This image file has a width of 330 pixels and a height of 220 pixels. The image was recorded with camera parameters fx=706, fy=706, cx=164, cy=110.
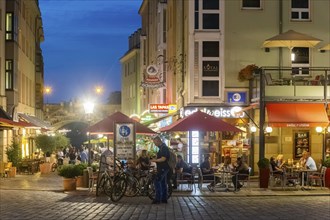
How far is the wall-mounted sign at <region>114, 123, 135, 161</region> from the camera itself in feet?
82.0

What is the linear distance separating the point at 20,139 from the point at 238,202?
1094 inches

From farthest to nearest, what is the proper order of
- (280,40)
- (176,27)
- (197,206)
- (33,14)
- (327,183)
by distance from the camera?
1. (33,14)
2. (176,27)
3. (280,40)
4. (327,183)
5. (197,206)

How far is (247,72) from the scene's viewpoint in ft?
114

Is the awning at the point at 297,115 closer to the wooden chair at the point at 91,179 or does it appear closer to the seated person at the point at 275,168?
the seated person at the point at 275,168

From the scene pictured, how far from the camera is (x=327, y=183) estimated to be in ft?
89.5

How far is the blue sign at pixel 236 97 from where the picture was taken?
35.9m

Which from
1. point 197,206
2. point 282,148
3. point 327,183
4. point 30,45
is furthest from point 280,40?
point 30,45

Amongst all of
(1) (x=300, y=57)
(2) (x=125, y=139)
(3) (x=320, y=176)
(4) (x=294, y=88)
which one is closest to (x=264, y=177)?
(3) (x=320, y=176)

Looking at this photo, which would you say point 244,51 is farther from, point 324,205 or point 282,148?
point 324,205

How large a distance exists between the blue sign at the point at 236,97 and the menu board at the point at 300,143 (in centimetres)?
322

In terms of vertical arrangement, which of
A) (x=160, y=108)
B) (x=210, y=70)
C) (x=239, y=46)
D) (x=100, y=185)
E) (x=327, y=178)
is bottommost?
(x=100, y=185)

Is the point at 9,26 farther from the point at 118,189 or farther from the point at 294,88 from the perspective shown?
the point at 118,189

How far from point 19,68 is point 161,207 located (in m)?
28.6

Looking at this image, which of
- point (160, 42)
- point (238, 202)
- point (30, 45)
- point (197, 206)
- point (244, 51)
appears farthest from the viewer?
point (30, 45)
